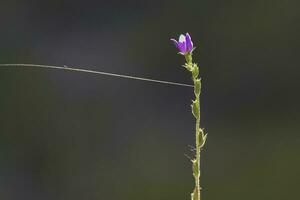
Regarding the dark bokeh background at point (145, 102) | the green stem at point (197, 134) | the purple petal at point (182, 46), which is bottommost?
the green stem at point (197, 134)

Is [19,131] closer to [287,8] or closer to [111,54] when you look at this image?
[111,54]

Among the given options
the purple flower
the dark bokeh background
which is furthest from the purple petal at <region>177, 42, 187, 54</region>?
the dark bokeh background

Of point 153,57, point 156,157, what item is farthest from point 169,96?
point 156,157

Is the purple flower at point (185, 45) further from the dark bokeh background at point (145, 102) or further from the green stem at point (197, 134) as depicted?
the dark bokeh background at point (145, 102)

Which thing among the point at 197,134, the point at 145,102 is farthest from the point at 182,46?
the point at 145,102

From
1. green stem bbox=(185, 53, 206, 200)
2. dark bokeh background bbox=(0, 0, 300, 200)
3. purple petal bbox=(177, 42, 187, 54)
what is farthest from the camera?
dark bokeh background bbox=(0, 0, 300, 200)

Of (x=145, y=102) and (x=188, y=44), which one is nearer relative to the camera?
(x=188, y=44)

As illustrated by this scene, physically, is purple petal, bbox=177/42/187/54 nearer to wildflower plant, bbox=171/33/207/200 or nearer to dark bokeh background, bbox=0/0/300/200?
wildflower plant, bbox=171/33/207/200

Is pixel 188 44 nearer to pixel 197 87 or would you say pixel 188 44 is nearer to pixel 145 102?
pixel 197 87

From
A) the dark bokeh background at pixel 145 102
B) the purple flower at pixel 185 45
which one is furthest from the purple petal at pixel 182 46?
the dark bokeh background at pixel 145 102
